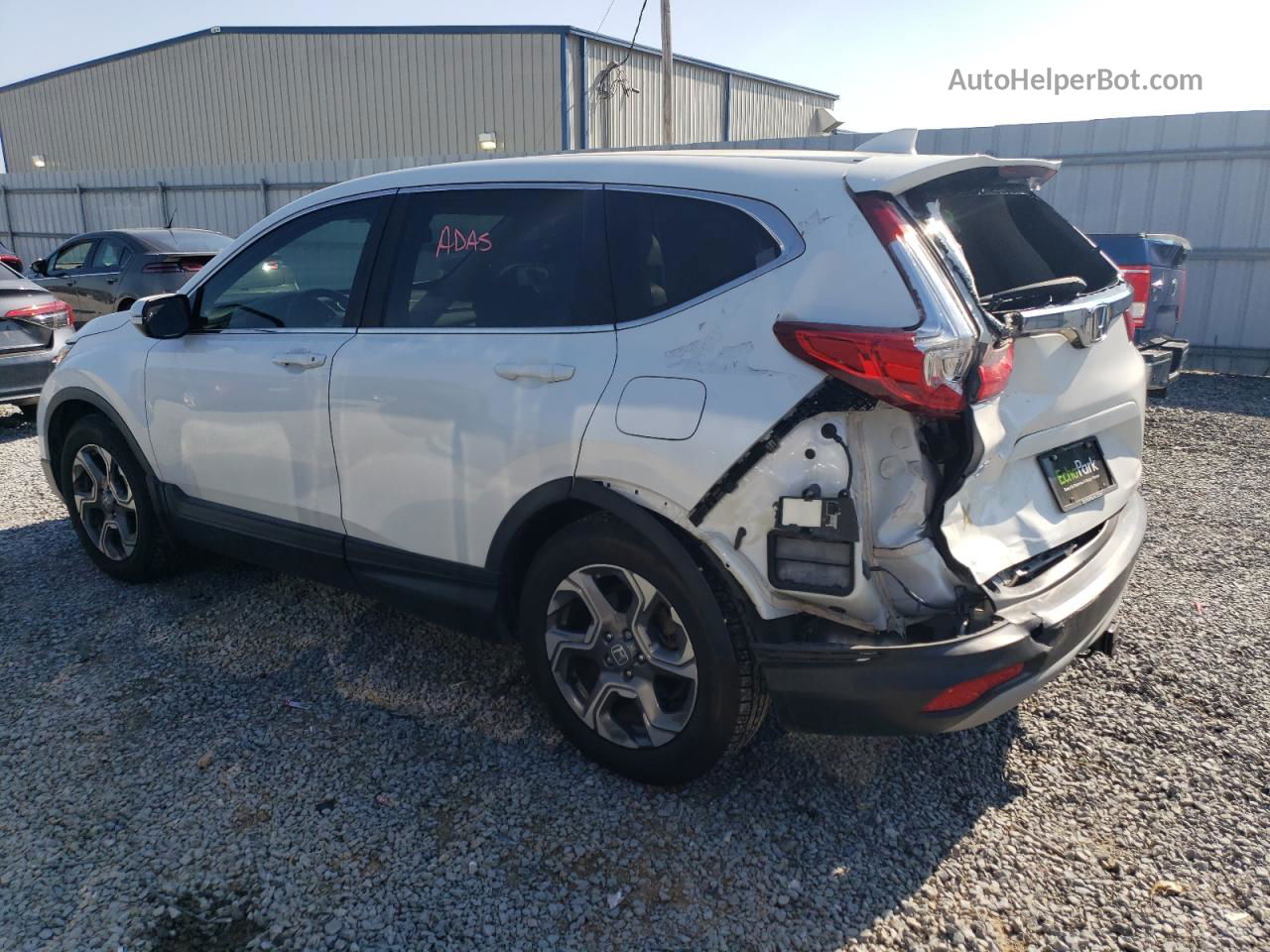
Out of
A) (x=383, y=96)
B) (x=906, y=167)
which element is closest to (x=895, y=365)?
(x=906, y=167)

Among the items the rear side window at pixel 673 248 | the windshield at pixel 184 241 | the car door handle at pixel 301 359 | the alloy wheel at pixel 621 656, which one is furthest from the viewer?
the windshield at pixel 184 241

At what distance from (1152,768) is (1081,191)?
10.2 m

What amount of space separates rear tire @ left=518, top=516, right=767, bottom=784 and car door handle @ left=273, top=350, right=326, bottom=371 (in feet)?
3.90

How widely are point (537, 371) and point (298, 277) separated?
1484 millimetres

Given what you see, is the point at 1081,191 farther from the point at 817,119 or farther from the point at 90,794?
the point at 817,119

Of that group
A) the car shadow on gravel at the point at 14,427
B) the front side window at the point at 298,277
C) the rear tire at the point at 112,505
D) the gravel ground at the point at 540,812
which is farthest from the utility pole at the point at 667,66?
the gravel ground at the point at 540,812

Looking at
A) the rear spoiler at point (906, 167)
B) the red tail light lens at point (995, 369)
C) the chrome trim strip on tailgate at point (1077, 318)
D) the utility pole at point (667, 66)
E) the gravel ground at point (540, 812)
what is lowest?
the gravel ground at point (540, 812)

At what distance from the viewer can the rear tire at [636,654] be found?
2.58m

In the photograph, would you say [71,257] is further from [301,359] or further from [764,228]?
[764,228]

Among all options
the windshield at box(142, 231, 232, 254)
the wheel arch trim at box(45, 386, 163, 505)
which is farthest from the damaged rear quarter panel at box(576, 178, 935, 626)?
the windshield at box(142, 231, 232, 254)

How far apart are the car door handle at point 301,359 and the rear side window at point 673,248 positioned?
1.25m

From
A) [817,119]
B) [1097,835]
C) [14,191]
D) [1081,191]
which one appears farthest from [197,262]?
[817,119]

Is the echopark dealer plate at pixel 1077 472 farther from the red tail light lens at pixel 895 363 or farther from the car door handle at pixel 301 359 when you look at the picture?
the car door handle at pixel 301 359

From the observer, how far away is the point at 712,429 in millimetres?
2473
